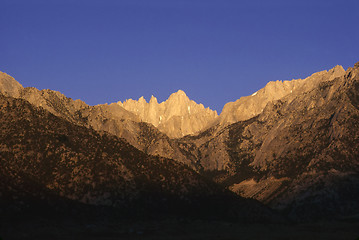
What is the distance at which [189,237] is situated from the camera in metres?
196

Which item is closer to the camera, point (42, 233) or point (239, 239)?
point (42, 233)

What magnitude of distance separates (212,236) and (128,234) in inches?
1069

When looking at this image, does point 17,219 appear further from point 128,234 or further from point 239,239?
point 239,239

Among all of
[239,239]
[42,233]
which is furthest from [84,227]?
[239,239]

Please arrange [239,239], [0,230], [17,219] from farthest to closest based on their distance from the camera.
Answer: [239,239] < [17,219] < [0,230]

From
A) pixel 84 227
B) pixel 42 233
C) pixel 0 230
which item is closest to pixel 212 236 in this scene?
pixel 84 227

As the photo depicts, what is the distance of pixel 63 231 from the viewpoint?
18688 centimetres

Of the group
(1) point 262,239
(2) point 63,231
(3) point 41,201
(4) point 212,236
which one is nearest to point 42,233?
(2) point 63,231

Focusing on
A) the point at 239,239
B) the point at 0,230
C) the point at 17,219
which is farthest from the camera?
the point at 239,239

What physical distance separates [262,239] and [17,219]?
77224 millimetres

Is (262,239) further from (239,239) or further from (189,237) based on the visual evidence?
(189,237)

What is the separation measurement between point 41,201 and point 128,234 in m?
30.2

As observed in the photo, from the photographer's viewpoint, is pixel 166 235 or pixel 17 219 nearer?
pixel 17 219

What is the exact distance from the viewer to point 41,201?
19912cm
